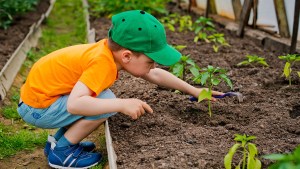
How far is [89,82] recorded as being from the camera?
312 cm

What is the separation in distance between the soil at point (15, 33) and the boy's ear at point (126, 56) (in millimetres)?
2533

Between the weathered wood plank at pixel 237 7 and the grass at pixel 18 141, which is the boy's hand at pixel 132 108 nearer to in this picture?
the grass at pixel 18 141

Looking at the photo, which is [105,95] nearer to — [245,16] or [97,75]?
[97,75]

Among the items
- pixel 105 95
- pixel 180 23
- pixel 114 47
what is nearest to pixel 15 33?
pixel 180 23

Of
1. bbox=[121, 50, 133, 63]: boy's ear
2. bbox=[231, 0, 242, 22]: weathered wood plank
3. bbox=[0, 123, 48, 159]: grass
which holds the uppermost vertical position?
bbox=[121, 50, 133, 63]: boy's ear

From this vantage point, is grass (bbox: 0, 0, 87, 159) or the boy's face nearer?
the boy's face

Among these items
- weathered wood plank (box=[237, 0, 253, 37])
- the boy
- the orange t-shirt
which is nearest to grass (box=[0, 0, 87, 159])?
the boy

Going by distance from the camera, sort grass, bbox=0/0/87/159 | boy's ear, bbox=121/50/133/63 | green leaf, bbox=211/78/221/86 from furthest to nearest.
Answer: grass, bbox=0/0/87/159
green leaf, bbox=211/78/221/86
boy's ear, bbox=121/50/133/63

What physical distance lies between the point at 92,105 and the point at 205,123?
0.94 m

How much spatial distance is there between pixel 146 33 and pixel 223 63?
80.8 inches

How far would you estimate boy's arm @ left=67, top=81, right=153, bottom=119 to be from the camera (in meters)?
3.09

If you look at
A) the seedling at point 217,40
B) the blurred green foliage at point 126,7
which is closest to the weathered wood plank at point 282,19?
the seedling at point 217,40

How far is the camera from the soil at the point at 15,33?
5.96m

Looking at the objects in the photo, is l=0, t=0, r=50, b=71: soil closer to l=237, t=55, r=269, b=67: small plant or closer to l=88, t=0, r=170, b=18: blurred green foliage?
l=88, t=0, r=170, b=18: blurred green foliage
